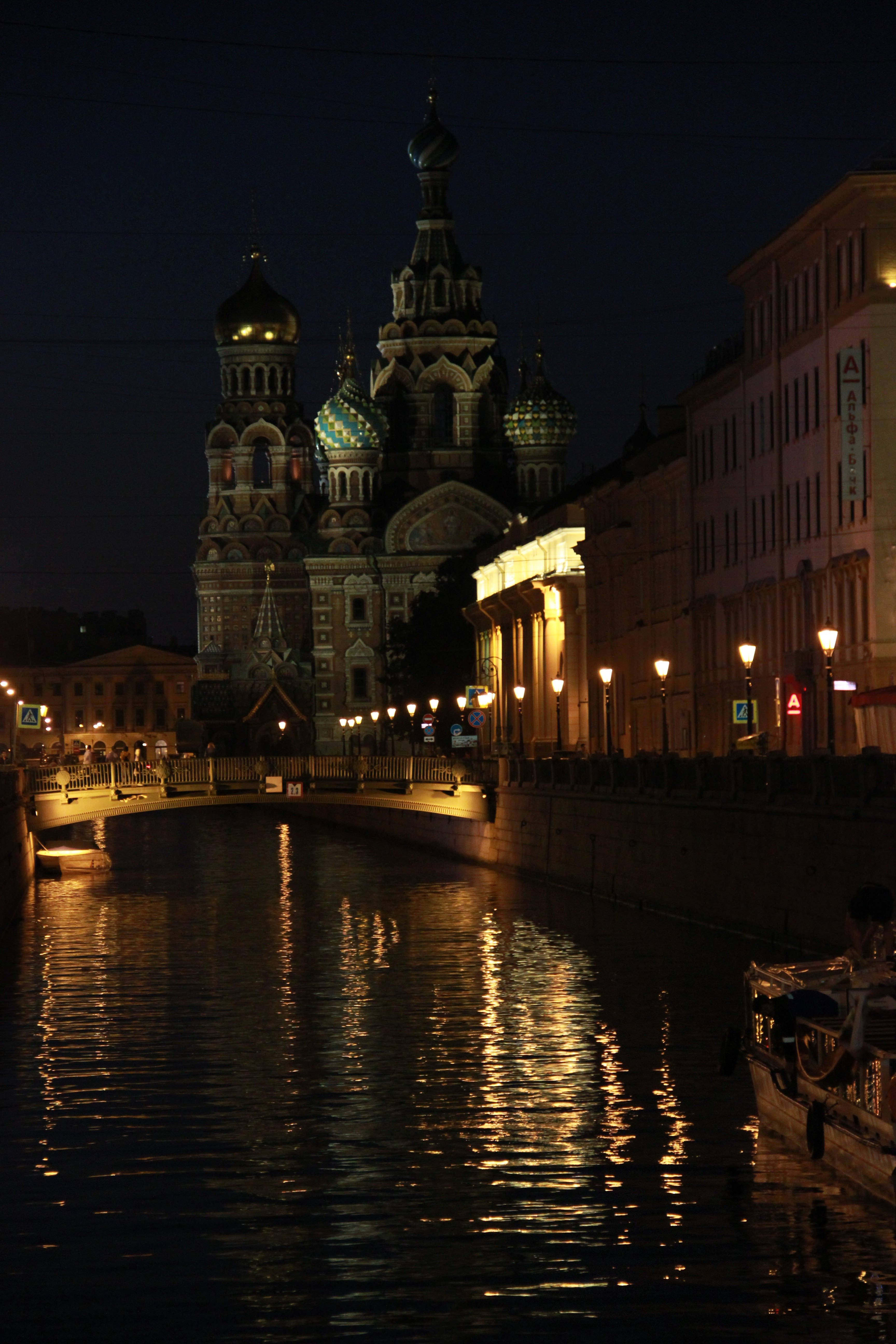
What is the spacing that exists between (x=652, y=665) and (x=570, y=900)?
1852cm

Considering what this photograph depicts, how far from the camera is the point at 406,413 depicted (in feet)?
493

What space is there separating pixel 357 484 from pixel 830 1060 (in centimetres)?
12791

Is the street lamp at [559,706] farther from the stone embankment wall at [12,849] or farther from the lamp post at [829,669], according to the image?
the lamp post at [829,669]

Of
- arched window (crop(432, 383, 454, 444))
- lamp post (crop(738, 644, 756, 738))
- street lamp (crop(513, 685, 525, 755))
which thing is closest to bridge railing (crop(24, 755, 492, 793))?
street lamp (crop(513, 685, 525, 755))

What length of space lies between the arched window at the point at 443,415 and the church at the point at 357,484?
0.13 m

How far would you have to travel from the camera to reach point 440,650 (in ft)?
380

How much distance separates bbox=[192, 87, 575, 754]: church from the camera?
474 feet

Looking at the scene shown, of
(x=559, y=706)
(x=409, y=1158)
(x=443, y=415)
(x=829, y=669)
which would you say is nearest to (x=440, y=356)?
(x=443, y=415)

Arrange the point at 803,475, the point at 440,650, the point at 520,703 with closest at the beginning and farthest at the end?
the point at 803,475 < the point at 520,703 < the point at 440,650

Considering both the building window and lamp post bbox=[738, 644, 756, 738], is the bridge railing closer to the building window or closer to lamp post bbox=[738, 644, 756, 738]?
the building window

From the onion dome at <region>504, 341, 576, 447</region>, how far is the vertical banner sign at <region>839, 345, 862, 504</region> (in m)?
92.0

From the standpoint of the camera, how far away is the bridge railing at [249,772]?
67.8 meters

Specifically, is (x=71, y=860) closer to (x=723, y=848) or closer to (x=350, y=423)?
(x=723, y=848)

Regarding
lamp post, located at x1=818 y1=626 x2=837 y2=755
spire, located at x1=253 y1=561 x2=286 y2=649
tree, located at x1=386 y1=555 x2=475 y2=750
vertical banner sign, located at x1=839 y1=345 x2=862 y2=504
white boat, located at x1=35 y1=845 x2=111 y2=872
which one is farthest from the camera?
spire, located at x1=253 y1=561 x2=286 y2=649
